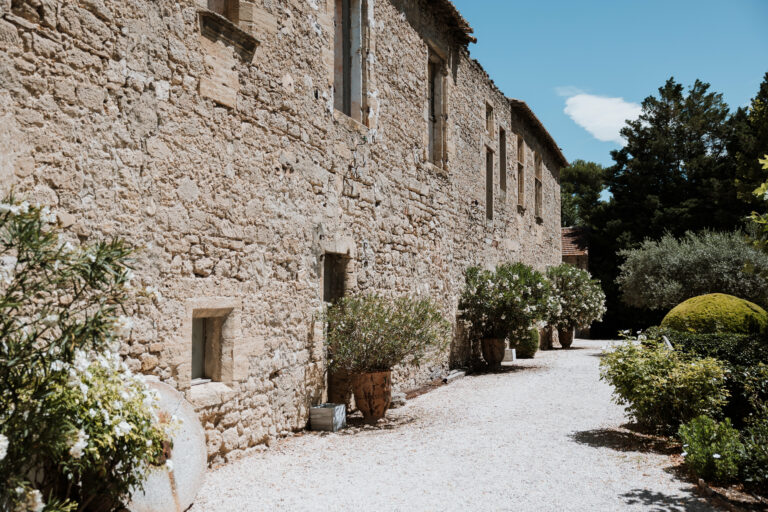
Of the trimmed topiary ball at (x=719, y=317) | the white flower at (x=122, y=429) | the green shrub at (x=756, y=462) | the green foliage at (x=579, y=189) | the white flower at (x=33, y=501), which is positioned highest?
the green foliage at (x=579, y=189)

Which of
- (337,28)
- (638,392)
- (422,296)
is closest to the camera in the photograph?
(638,392)

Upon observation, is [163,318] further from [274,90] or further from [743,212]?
[743,212]

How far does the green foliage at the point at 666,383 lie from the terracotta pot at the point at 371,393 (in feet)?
7.84

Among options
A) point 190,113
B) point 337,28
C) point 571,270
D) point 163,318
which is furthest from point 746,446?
point 571,270

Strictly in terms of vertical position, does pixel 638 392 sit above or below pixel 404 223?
below

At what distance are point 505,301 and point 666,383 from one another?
530 centimetres

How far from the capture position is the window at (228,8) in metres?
5.56

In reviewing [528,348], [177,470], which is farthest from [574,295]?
[177,470]

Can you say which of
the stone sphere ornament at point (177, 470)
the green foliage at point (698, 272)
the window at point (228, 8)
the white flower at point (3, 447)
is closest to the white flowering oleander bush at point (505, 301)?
the green foliage at point (698, 272)

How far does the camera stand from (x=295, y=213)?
6.22 meters

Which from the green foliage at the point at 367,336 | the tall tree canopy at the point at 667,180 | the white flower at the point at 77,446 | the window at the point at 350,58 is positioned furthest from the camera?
the tall tree canopy at the point at 667,180

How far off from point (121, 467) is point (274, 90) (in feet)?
12.9

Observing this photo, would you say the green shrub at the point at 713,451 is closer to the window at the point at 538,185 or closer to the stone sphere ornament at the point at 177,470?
the stone sphere ornament at the point at 177,470

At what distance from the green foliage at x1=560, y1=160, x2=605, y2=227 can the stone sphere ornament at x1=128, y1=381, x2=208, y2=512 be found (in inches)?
1192
